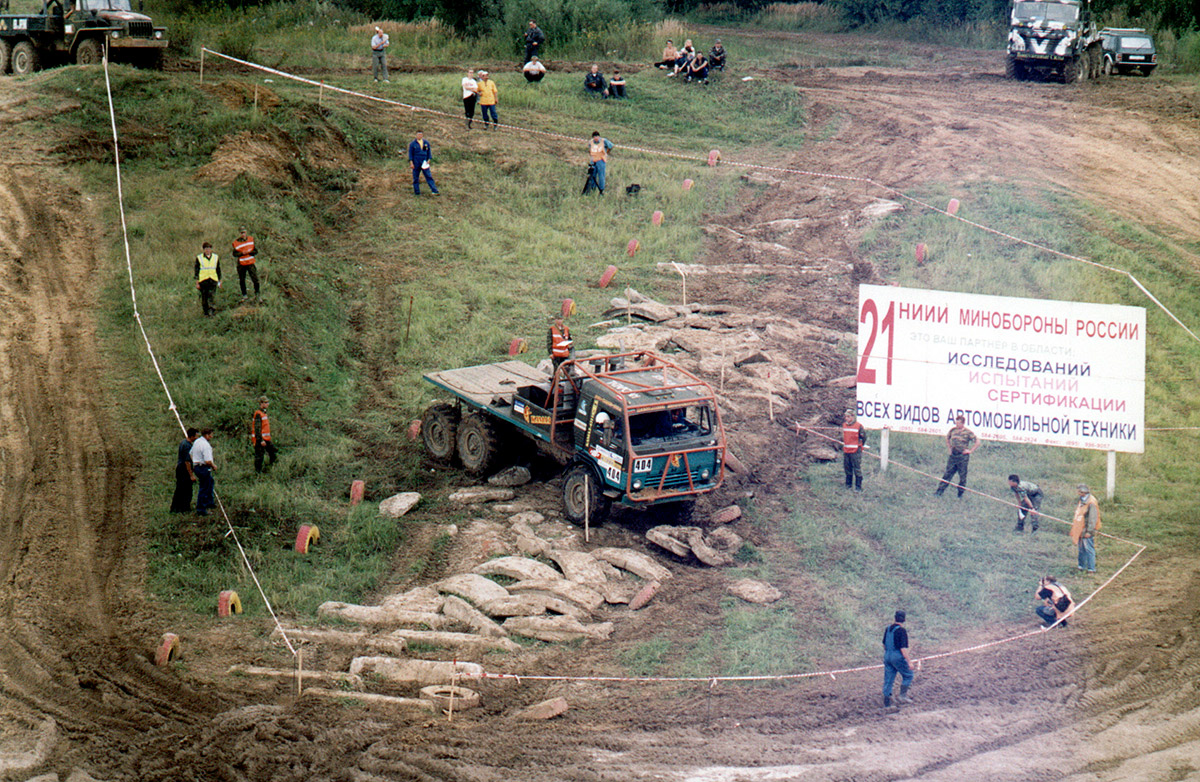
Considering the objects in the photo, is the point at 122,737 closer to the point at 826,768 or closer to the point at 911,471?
the point at 826,768

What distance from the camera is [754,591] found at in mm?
15477

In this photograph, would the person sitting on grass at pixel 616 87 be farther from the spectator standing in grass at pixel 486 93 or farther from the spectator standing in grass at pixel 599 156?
the spectator standing in grass at pixel 599 156

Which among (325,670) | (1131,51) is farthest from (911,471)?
(1131,51)

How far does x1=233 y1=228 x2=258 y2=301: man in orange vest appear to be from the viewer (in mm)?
21969

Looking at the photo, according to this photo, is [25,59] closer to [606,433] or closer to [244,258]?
[244,258]

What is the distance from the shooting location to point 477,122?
33375 mm

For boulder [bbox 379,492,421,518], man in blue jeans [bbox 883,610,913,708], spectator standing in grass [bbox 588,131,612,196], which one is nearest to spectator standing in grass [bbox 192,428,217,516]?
boulder [bbox 379,492,421,518]

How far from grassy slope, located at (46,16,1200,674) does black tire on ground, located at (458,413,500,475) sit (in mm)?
815

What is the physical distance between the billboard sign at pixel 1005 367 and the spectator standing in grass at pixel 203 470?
10.3 m

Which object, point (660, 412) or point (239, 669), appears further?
point (660, 412)

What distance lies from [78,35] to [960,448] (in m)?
26.0

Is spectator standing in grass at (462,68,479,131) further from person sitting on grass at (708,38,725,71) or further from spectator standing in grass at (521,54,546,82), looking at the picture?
person sitting on grass at (708,38,725,71)

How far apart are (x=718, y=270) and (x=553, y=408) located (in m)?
10.4

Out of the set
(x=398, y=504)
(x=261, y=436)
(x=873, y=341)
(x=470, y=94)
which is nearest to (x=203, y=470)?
(x=261, y=436)
